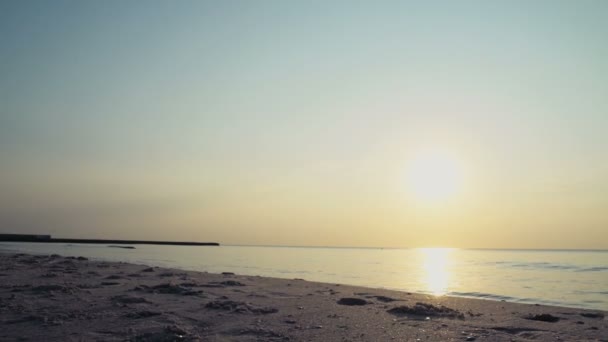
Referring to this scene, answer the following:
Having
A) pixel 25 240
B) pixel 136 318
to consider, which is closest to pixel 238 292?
pixel 136 318

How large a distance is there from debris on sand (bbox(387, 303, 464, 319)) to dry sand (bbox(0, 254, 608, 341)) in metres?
0.02

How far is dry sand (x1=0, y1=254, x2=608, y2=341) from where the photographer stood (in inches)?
295

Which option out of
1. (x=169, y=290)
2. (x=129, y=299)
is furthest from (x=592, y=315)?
(x=129, y=299)

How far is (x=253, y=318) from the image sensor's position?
921cm

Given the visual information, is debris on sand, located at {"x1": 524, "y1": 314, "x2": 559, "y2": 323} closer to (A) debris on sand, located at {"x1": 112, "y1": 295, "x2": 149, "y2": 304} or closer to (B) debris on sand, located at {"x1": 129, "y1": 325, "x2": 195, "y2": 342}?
(B) debris on sand, located at {"x1": 129, "y1": 325, "x2": 195, "y2": 342}

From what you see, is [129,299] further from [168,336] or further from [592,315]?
[592,315]

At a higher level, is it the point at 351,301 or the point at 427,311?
the point at 427,311

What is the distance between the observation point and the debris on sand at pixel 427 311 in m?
10.3

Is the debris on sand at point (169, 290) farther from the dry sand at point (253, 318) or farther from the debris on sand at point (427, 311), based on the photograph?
the debris on sand at point (427, 311)

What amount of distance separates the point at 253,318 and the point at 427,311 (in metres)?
4.38

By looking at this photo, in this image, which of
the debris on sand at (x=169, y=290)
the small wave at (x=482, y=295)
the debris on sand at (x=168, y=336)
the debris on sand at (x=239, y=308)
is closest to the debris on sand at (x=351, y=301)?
the debris on sand at (x=239, y=308)

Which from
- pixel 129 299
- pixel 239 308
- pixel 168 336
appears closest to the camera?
pixel 168 336

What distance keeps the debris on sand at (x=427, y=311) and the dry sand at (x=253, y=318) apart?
2 cm

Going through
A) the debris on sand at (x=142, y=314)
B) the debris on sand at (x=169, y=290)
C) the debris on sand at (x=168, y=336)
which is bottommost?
the debris on sand at (x=169, y=290)
